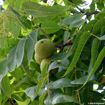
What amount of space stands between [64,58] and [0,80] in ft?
1.29

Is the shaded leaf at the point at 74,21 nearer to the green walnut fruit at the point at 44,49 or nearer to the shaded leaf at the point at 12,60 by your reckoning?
the green walnut fruit at the point at 44,49

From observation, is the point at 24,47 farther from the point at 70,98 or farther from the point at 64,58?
the point at 70,98

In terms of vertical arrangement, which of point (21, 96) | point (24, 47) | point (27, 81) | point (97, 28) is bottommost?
point (21, 96)

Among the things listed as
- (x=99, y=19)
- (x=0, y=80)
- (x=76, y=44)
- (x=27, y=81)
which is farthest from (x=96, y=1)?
(x=0, y=80)

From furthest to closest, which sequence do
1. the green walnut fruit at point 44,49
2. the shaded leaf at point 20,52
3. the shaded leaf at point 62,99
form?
the green walnut fruit at point 44,49
the shaded leaf at point 20,52
the shaded leaf at point 62,99

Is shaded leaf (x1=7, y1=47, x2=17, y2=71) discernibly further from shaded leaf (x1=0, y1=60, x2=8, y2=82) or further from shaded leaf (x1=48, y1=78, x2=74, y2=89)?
shaded leaf (x1=48, y1=78, x2=74, y2=89)

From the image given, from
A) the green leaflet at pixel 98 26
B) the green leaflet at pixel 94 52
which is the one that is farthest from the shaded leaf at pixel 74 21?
the green leaflet at pixel 94 52

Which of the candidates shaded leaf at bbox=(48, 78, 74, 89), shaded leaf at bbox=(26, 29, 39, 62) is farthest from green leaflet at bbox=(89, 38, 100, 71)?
shaded leaf at bbox=(26, 29, 39, 62)

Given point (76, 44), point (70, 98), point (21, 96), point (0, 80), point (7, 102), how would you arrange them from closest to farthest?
point (70, 98) → point (76, 44) → point (0, 80) → point (7, 102) → point (21, 96)

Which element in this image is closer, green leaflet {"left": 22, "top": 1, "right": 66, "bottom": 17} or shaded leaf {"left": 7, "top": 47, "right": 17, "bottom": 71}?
green leaflet {"left": 22, "top": 1, "right": 66, "bottom": 17}

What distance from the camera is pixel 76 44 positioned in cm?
125

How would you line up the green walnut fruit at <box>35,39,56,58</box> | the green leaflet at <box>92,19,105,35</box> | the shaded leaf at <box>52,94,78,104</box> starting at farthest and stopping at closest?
the green walnut fruit at <box>35,39,56,58</box> → the green leaflet at <box>92,19,105,35</box> → the shaded leaf at <box>52,94,78,104</box>

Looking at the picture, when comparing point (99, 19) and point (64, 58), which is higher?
point (99, 19)

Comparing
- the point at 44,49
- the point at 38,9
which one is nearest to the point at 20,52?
the point at 44,49
